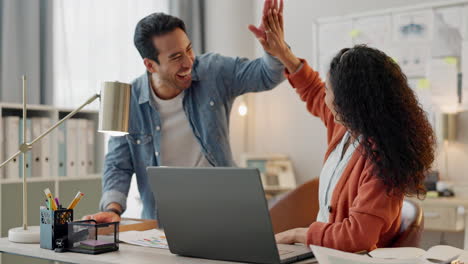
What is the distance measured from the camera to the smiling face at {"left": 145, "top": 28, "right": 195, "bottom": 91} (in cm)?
202

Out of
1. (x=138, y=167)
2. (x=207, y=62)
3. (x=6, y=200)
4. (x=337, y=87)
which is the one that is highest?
(x=207, y=62)

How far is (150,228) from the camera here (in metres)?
1.72

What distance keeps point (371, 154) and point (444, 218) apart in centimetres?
229

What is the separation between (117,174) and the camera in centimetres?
199

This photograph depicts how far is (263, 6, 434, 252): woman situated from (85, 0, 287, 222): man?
63 cm

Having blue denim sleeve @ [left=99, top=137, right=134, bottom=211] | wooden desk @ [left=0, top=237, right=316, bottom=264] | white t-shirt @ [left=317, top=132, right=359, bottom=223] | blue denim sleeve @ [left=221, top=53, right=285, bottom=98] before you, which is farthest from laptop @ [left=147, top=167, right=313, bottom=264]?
blue denim sleeve @ [left=221, top=53, right=285, bottom=98]

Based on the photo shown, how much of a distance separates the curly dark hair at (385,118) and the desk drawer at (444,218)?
213 centimetres

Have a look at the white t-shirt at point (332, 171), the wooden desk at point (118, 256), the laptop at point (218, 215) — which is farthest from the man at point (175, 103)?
the laptop at point (218, 215)

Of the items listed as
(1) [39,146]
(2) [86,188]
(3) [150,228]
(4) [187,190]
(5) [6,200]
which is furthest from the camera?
(2) [86,188]

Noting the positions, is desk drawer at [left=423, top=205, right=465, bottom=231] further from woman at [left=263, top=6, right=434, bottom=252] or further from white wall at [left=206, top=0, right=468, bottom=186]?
woman at [left=263, top=6, right=434, bottom=252]

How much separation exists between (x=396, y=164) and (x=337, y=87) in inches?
9.5

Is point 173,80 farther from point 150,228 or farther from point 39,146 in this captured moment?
point 39,146

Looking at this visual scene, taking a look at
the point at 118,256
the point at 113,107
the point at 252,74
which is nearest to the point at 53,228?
the point at 118,256

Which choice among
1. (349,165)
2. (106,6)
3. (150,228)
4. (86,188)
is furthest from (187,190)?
(106,6)
